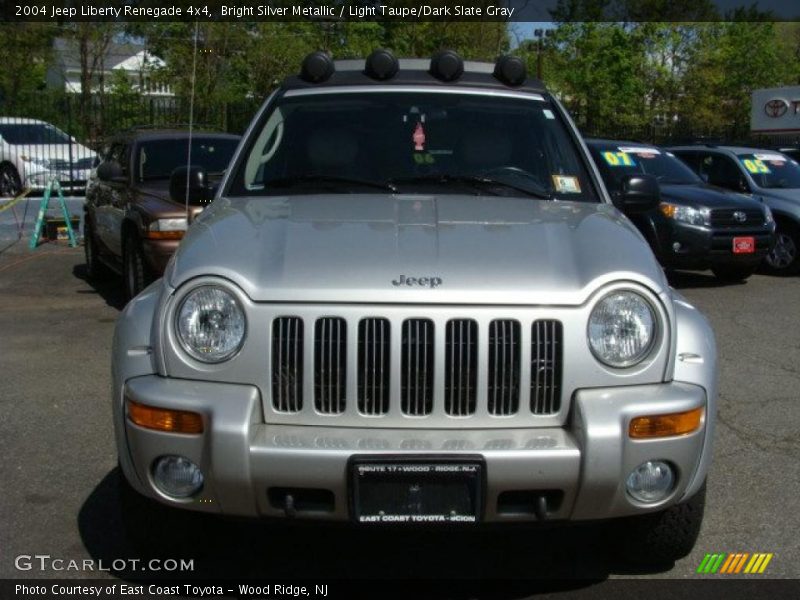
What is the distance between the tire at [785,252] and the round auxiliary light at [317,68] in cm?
920

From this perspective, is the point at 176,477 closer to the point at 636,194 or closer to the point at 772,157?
the point at 636,194

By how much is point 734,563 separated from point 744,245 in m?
8.18

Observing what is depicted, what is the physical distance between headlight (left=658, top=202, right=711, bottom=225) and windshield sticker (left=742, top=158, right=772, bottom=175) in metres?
2.44

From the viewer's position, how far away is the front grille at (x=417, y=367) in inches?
135

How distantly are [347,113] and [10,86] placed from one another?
2423cm

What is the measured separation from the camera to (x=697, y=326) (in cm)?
378

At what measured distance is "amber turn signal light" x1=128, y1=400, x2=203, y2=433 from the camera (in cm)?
340

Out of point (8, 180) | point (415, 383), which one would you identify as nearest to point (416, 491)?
point (415, 383)

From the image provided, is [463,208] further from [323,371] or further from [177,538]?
[177,538]

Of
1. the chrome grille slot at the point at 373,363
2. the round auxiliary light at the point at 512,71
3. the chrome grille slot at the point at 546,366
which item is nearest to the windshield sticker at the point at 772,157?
the round auxiliary light at the point at 512,71

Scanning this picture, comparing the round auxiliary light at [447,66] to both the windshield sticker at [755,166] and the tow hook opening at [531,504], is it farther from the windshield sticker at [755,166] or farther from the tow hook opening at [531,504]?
the windshield sticker at [755,166]

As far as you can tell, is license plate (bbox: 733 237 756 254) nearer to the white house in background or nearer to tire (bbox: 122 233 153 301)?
tire (bbox: 122 233 153 301)

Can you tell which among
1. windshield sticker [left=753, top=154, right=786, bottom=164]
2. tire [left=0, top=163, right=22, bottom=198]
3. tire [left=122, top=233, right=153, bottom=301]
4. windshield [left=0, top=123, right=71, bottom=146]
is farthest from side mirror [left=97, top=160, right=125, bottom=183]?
tire [left=0, top=163, right=22, bottom=198]

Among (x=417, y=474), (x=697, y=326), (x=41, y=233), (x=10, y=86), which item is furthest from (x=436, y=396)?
(x=10, y=86)
